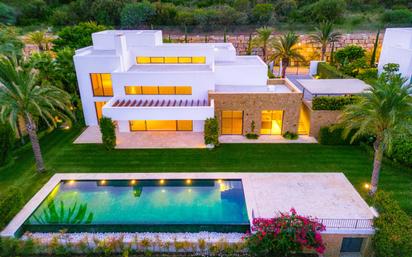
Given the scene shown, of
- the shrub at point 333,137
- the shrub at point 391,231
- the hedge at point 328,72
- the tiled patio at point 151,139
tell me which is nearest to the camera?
the shrub at point 391,231

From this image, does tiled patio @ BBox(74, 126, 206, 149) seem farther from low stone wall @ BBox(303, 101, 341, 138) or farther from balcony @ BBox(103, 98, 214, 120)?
low stone wall @ BBox(303, 101, 341, 138)

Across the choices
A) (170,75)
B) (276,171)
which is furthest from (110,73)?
(276,171)

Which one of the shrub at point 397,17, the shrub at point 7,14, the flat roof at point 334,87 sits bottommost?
the flat roof at point 334,87

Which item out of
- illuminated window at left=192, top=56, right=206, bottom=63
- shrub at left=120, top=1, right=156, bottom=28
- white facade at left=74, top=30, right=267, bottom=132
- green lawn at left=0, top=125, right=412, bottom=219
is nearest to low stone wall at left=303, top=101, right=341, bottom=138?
green lawn at left=0, top=125, right=412, bottom=219

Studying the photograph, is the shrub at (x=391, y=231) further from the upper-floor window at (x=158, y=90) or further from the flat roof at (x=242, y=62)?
the flat roof at (x=242, y=62)

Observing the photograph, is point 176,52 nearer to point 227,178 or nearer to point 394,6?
point 227,178

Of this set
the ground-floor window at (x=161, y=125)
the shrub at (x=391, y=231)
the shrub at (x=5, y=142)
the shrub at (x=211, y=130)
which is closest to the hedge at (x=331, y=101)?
the shrub at (x=211, y=130)

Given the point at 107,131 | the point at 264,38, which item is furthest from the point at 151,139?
the point at 264,38
